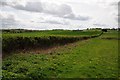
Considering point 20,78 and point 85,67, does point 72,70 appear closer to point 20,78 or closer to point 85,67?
point 85,67

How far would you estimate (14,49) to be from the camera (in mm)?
29375

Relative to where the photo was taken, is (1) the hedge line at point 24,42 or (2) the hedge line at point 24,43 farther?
(1) the hedge line at point 24,42

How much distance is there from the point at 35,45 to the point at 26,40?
330 cm

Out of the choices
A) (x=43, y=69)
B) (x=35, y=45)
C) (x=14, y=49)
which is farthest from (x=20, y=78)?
(x=35, y=45)

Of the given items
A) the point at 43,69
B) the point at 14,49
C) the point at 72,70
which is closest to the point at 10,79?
the point at 43,69

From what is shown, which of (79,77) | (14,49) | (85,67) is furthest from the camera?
(14,49)

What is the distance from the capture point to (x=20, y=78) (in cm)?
1505

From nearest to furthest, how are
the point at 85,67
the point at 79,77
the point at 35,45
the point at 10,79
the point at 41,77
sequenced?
the point at 10,79 < the point at 41,77 < the point at 79,77 < the point at 85,67 < the point at 35,45

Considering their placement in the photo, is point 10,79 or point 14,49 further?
point 14,49

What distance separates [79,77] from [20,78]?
4.33 m

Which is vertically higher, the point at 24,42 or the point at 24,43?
the point at 24,42

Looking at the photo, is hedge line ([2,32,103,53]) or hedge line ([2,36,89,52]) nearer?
hedge line ([2,32,103,53])

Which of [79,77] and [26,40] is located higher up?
[26,40]

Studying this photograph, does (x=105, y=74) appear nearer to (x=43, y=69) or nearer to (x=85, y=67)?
(x=85, y=67)
